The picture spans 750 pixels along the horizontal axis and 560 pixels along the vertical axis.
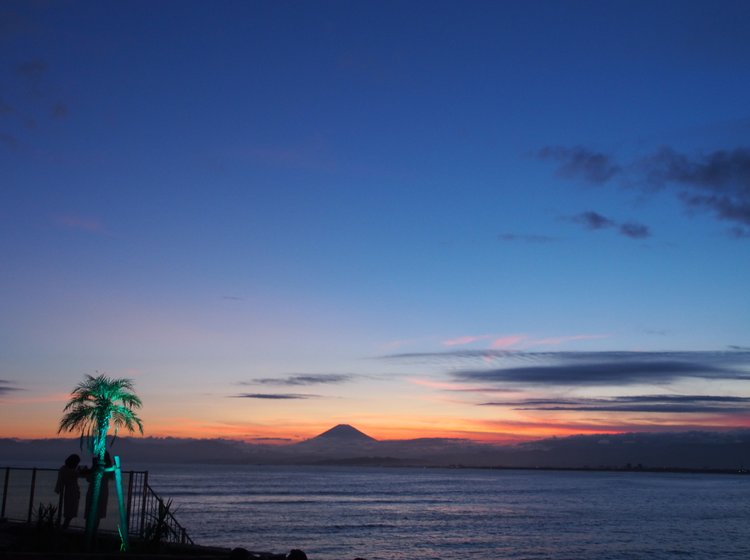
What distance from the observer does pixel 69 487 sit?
1875 cm

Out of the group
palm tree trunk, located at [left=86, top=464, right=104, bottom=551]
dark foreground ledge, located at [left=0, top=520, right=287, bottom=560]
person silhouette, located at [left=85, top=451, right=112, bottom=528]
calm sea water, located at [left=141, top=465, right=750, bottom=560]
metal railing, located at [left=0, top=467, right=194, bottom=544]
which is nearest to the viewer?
dark foreground ledge, located at [left=0, top=520, right=287, bottom=560]

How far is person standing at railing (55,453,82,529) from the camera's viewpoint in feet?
60.9

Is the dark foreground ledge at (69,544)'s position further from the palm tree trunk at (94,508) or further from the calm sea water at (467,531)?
the calm sea water at (467,531)

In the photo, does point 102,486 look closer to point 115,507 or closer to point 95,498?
point 95,498

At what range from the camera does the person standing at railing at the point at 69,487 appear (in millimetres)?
18562

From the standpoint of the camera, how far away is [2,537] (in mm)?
18734

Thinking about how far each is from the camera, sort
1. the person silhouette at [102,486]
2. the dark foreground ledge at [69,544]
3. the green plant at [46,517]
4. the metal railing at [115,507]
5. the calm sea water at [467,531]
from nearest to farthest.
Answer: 1. the dark foreground ledge at [69,544]
2. the person silhouette at [102,486]
3. the green plant at [46,517]
4. the metal railing at [115,507]
5. the calm sea water at [467,531]

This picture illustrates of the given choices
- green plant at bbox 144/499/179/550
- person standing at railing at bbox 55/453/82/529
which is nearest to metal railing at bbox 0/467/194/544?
green plant at bbox 144/499/179/550

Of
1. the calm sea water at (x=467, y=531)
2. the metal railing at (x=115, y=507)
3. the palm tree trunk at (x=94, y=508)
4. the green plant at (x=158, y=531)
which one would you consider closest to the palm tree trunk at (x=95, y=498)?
the palm tree trunk at (x=94, y=508)

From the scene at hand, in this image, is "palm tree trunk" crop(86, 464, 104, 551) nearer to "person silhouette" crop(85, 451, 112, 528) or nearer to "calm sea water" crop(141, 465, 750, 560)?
"person silhouette" crop(85, 451, 112, 528)

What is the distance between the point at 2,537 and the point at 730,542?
4862cm

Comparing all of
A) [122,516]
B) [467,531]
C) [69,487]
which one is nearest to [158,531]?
[122,516]

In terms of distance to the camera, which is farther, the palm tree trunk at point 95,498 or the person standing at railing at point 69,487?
the person standing at railing at point 69,487

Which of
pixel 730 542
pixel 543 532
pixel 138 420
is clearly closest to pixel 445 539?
pixel 543 532
